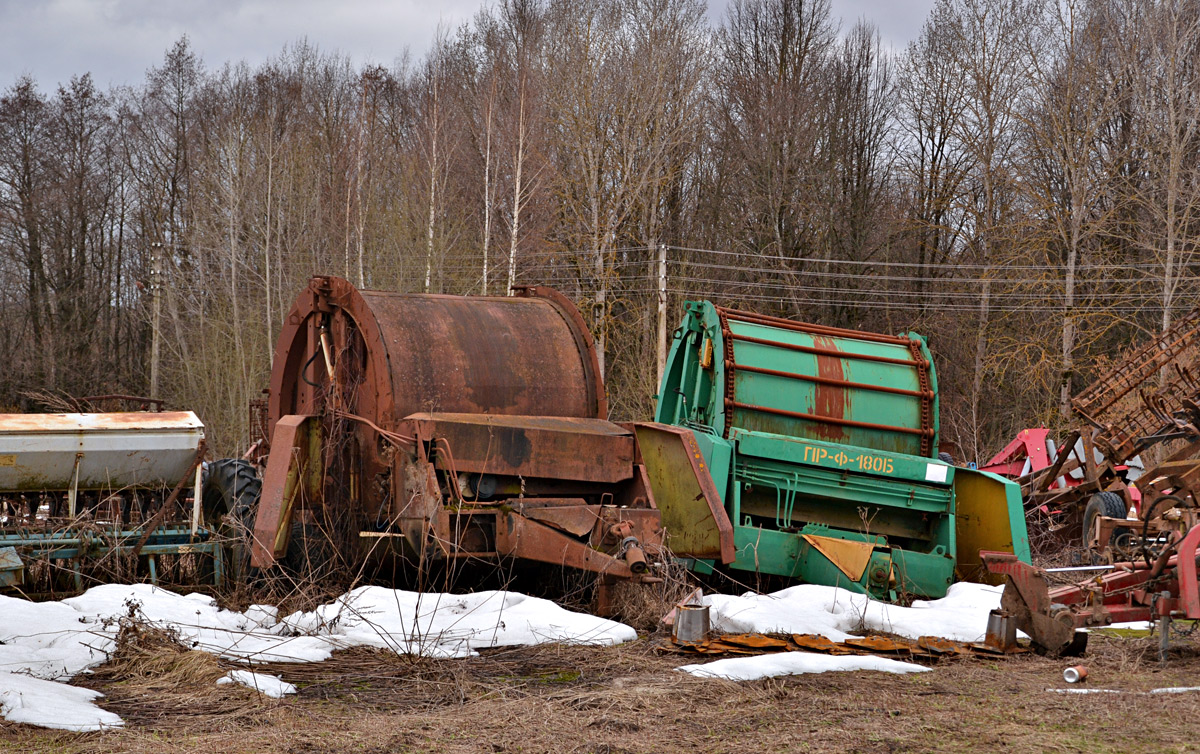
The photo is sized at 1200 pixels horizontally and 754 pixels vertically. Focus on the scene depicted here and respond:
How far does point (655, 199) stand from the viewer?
29.5m

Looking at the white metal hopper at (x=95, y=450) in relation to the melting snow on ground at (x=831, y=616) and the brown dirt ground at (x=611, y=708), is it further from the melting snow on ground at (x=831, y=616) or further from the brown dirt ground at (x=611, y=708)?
the melting snow on ground at (x=831, y=616)

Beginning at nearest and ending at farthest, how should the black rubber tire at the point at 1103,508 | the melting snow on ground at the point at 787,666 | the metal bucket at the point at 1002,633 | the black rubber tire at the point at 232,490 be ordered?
the melting snow on ground at the point at 787,666 < the metal bucket at the point at 1002,633 < the black rubber tire at the point at 232,490 < the black rubber tire at the point at 1103,508

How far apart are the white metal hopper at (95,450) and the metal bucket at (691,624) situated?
475cm

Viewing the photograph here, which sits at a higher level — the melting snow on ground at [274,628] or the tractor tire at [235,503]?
the tractor tire at [235,503]

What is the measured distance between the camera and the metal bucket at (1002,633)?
6613 mm

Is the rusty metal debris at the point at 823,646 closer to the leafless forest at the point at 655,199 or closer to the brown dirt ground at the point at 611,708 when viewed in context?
the brown dirt ground at the point at 611,708

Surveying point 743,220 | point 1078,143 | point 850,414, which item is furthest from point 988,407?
point 850,414

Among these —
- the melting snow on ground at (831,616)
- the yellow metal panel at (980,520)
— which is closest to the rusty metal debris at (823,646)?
the melting snow on ground at (831,616)

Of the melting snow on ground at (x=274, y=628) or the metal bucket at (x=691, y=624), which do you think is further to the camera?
the metal bucket at (x=691, y=624)

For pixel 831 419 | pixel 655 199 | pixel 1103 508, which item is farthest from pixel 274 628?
pixel 655 199

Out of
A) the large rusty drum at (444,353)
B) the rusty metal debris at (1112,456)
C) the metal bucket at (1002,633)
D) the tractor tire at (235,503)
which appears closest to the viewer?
the metal bucket at (1002,633)

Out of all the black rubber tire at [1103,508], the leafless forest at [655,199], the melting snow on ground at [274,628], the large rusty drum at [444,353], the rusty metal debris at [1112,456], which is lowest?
the melting snow on ground at [274,628]

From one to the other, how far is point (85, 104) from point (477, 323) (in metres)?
34.4

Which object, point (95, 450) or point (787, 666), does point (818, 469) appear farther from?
point (95, 450)
